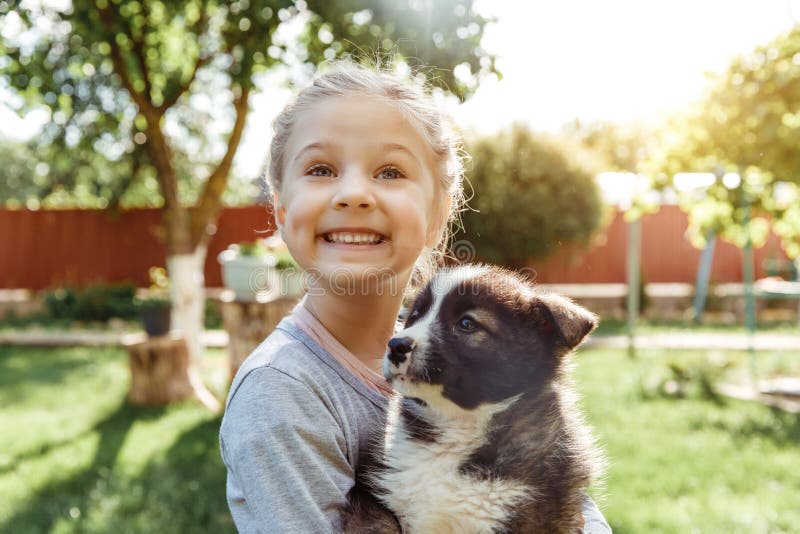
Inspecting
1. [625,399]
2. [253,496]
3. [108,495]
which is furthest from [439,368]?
[625,399]

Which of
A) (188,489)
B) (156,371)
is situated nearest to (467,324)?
(188,489)

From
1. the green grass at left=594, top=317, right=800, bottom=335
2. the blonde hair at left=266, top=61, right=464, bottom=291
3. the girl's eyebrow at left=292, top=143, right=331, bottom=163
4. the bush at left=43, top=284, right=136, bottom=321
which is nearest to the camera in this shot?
the girl's eyebrow at left=292, top=143, right=331, bottom=163

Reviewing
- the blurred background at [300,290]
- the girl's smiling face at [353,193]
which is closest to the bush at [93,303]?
the blurred background at [300,290]

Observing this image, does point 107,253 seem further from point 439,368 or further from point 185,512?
point 439,368

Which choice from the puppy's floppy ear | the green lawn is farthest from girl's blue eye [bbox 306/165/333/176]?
the green lawn

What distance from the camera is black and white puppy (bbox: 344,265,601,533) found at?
5.56 ft

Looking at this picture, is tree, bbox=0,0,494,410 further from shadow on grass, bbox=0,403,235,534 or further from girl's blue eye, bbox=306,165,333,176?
shadow on grass, bbox=0,403,235,534

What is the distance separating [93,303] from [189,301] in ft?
27.4

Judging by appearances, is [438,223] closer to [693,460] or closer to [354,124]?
[354,124]

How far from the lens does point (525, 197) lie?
13.9 metres

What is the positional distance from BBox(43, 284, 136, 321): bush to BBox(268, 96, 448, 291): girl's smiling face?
569 inches

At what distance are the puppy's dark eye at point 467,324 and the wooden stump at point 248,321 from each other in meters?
5.64

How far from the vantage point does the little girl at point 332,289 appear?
4.94ft

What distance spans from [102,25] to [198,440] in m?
3.86
